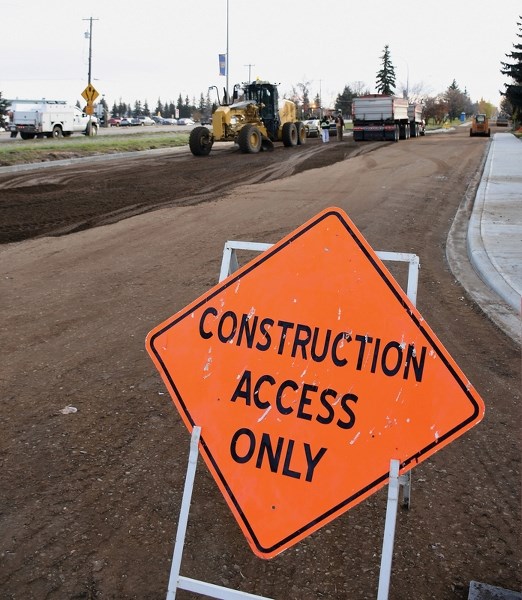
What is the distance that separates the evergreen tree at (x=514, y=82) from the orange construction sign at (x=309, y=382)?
65364 mm

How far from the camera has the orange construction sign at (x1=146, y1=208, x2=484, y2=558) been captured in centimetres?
276

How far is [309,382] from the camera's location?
288 cm

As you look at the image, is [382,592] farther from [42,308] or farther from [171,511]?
[42,308]

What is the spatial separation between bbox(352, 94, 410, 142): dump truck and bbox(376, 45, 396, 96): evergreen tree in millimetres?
82726

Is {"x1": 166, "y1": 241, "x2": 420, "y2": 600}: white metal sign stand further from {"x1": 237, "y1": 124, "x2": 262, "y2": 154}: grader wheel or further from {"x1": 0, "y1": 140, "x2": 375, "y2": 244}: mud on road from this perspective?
{"x1": 237, "y1": 124, "x2": 262, "y2": 154}: grader wheel

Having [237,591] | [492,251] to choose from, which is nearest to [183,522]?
[237,591]

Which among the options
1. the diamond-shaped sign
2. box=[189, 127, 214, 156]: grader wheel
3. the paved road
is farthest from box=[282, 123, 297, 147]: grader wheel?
the paved road

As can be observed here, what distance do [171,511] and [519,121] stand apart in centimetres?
7482

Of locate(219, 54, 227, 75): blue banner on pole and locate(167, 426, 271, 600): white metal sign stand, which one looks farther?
locate(219, 54, 227, 75): blue banner on pole

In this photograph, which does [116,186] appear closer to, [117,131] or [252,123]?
[252,123]

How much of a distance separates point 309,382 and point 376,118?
42623mm

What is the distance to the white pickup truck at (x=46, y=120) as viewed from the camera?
4119 cm

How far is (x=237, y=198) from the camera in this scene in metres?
15.6

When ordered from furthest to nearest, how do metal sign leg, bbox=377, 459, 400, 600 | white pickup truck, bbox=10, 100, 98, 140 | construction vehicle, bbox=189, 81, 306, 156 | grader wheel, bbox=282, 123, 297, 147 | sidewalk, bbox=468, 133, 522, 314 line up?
white pickup truck, bbox=10, 100, 98, 140
grader wheel, bbox=282, 123, 297, 147
construction vehicle, bbox=189, 81, 306, 156
sidewalk, bbox=468, 133, 522, 314
metal sign leg, bbox=377, 459, 400, 600
